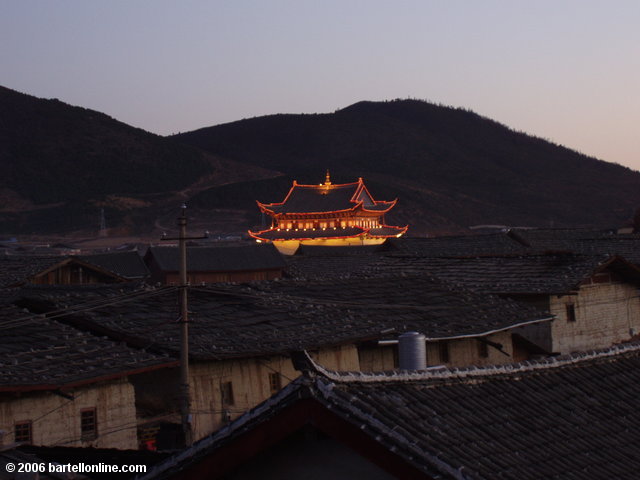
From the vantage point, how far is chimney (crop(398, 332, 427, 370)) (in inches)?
414

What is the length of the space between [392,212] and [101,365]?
122 meters

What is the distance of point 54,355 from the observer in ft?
52.5

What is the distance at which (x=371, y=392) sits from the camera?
7441 mm

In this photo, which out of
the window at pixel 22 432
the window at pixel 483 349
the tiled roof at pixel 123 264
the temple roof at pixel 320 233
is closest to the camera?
the window at pixel 22 432

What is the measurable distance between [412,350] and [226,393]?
764 cm

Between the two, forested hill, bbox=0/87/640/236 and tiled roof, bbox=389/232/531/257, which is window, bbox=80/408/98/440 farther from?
forested hill, bbox=0/87/640/236

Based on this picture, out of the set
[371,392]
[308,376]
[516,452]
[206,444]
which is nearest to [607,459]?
[516,452]

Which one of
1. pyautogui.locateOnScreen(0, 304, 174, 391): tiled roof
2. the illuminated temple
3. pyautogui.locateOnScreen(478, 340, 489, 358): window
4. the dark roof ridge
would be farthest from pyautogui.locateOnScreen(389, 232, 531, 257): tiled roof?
the illuminated temple

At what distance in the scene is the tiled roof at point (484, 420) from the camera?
22.4ft

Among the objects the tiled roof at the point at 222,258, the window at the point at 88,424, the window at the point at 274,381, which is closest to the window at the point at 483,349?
the window at the point at 274,381

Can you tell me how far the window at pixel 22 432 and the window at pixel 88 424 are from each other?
3.01 ft

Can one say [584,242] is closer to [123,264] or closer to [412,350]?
[123,264]

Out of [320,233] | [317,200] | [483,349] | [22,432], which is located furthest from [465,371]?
[317,200]

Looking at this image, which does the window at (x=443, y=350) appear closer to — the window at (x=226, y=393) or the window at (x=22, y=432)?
the window at (x=226, y=393)
